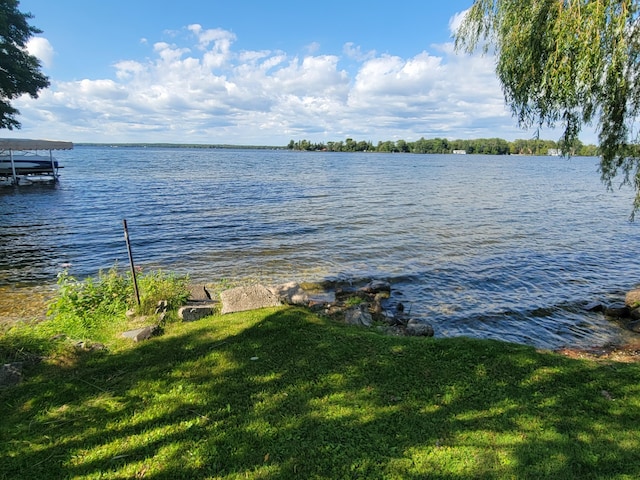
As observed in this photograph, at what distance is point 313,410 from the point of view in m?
4.12

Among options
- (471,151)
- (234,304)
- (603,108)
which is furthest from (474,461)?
(471,151)

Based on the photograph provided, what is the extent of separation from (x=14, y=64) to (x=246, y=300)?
4254 cm

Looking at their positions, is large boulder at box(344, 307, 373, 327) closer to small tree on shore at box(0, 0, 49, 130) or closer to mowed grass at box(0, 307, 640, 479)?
mowed grass at box(0, 307, 640, 479)

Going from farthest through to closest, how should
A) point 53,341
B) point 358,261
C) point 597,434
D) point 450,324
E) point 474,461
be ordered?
point 358,261, point 450,324, point 53,341, point 597,434, point 474,461

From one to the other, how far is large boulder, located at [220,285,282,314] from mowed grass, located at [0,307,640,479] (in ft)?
4.62

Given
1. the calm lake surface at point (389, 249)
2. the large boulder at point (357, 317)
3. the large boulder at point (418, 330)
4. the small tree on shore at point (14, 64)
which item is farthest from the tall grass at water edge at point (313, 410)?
the small tree on shore at point (14, 64)

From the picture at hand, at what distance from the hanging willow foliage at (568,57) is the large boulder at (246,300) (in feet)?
21.9

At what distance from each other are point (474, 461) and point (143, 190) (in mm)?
37796

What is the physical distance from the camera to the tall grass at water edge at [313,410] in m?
3.41

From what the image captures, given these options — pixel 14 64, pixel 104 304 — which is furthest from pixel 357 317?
pixel 14 64

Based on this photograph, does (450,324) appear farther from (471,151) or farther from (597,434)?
(471,151)

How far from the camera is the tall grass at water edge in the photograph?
3.41 metres

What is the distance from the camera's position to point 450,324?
9672mm

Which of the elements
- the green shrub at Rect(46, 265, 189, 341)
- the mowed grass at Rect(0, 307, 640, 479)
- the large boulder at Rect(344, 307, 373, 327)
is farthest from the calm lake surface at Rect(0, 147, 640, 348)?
the mowed grass at Rect(0, 307, 640, 479)
